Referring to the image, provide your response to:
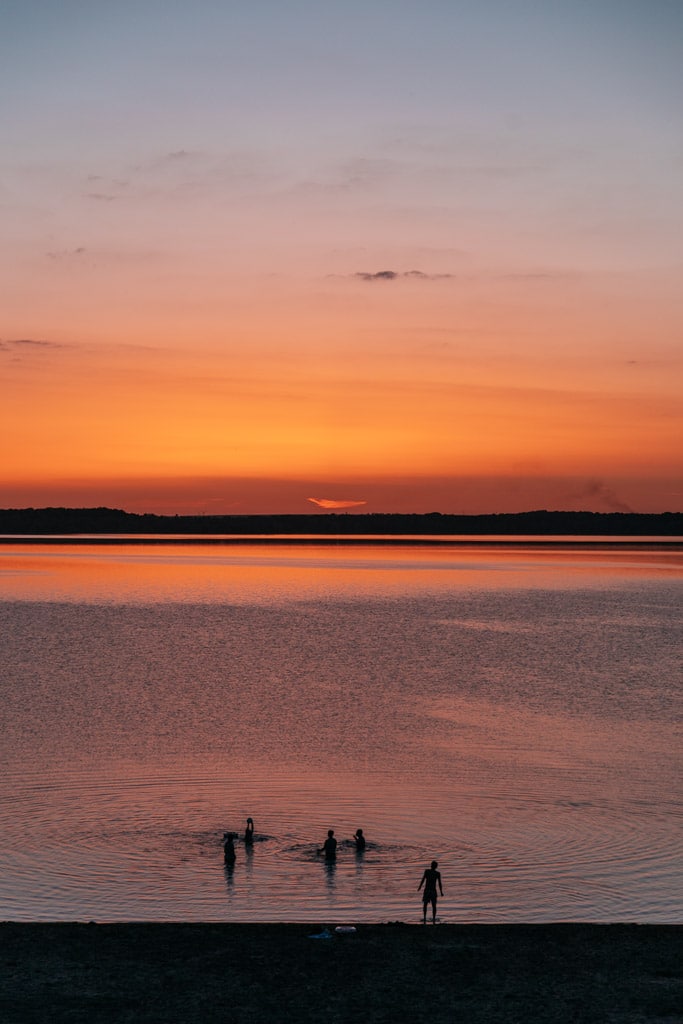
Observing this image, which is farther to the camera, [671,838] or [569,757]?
[569,757]

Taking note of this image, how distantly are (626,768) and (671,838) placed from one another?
9.98 m

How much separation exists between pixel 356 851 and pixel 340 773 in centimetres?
1042

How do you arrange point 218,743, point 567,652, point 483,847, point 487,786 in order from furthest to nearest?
point 567,652
point 218,743
point 487,786
point 483,847

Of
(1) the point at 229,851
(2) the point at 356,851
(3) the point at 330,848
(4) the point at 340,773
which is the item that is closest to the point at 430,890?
(3) the point at 330,848

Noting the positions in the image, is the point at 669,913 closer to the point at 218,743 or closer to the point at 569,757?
the point at 569,757

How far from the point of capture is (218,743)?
47219 mm
